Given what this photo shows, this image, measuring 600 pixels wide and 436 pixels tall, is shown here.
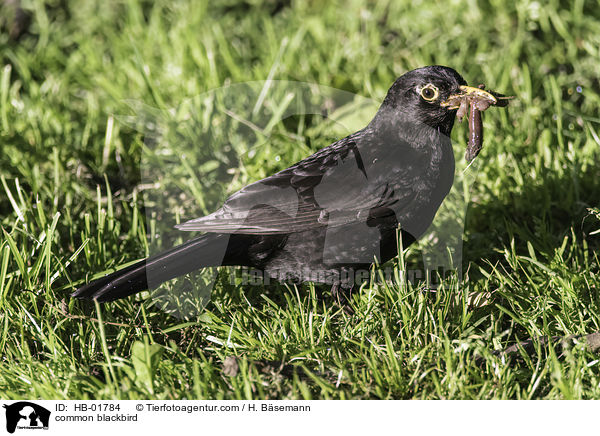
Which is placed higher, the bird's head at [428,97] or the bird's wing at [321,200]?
the bird's head at [428,97]

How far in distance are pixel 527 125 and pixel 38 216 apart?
3067mm

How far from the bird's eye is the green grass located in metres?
0.85

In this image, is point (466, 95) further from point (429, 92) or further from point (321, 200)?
point (321, 200)

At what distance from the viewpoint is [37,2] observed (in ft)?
19.7

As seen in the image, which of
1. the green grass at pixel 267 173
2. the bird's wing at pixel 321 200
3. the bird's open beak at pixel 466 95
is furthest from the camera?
the bird's wing at pixel 321 200

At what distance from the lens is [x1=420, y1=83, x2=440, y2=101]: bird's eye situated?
2926 millimetres
